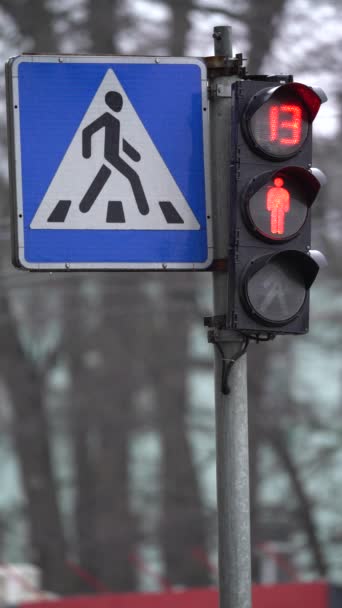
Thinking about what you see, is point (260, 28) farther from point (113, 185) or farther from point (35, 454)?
point (113, 185)

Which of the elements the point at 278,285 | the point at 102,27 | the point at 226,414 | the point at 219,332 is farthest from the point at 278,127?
the point at 102,27

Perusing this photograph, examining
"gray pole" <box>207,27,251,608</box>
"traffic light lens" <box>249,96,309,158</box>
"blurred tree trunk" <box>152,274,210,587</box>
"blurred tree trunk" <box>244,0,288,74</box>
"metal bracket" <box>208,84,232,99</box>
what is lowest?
"blurred tree trunk" <box>152,274,210,587</box>

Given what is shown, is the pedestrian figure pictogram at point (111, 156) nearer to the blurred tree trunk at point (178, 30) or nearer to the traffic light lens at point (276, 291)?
the traffic light lens at point (276, 291)

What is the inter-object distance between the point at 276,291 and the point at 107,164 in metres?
0.77

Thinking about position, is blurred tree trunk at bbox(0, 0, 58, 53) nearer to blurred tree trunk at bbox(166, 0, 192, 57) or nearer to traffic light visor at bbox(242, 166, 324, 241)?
blurred tree trunk at bbox(166, 0, 192, 57)

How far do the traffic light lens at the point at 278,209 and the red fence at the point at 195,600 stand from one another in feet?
23.4

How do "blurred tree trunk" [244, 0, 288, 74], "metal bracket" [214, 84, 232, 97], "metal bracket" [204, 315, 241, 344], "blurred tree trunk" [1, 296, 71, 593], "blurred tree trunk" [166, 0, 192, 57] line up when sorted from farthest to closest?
"blurred tree trunk" [1, 296, 71, 593] < "blurred tree trunk" [166, 0, 192, 57] < "blurred tree trunk" [244, 0, 288, 74] < "metal bracket" [214, 84, 232, 97] < "metal bracket" [204, 315, 241, 344]

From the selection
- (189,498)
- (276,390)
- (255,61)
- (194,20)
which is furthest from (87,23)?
(189,498)

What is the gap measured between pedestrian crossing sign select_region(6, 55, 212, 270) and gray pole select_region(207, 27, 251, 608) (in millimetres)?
53

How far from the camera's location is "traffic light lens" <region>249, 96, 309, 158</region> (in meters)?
5.14

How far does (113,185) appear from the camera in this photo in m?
5.28

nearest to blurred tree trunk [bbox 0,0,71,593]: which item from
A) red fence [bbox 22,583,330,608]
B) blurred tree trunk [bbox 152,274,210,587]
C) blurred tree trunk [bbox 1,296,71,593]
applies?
blurred tree trunk [bbox 1,296,71,593]

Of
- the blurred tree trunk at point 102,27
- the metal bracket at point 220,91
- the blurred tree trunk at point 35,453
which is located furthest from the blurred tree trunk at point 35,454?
the metal bracket at point 220,91

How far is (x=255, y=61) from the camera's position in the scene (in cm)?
1697
